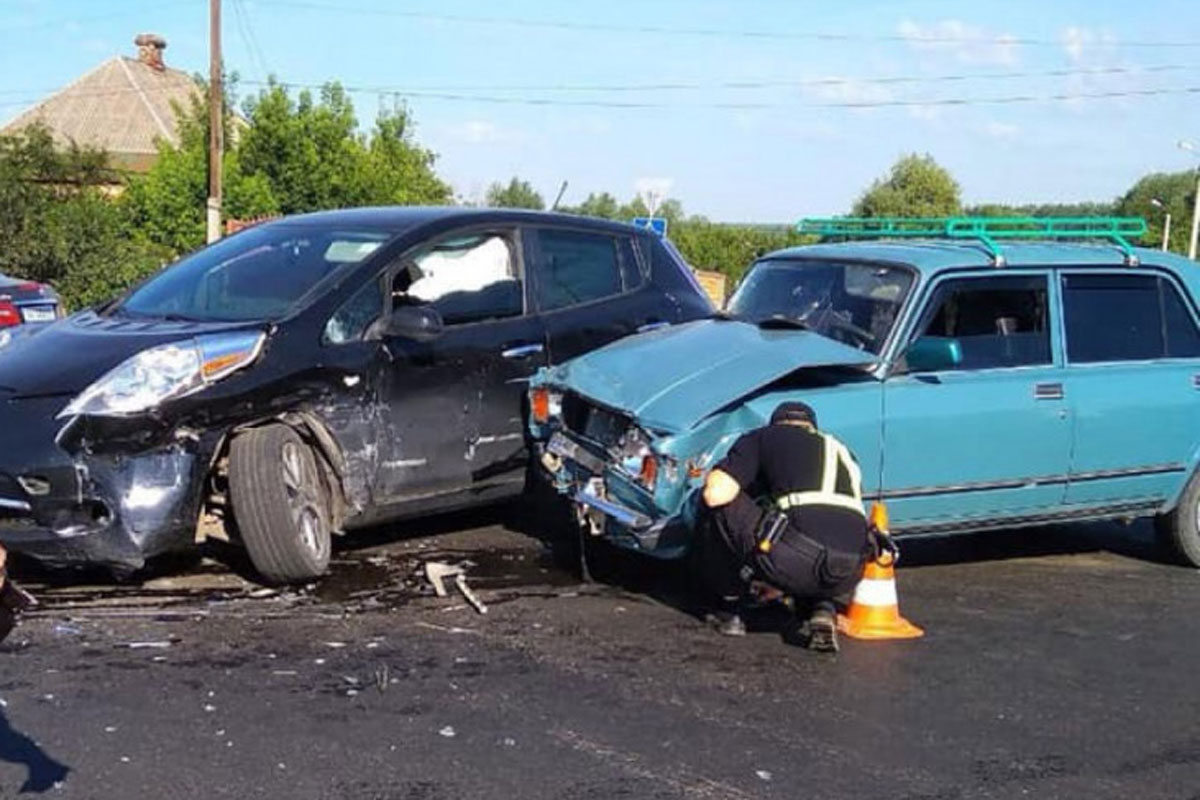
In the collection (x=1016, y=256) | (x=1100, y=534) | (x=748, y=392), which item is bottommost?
(x=1100, y=534)

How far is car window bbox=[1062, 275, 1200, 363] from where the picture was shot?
683 centimetres

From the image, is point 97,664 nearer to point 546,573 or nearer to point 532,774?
point 532,774

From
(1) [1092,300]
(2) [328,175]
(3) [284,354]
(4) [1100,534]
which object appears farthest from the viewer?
(2) [328,175]

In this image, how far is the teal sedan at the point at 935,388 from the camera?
583cm

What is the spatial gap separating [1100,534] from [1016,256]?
2.29 metres

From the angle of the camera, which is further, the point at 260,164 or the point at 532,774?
the point at 260,164

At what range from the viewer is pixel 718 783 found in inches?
158

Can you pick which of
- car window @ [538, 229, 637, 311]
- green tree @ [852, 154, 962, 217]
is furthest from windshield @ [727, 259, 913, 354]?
green tree @ [852, 154, 962, 217]

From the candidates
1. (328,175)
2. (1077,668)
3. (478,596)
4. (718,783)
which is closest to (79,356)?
(478,596)

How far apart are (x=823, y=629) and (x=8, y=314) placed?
8142mm

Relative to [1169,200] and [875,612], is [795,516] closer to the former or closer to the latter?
[875,612]

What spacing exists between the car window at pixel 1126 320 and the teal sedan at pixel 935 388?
0.01 metres

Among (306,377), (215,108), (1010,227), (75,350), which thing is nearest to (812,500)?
(306,377)

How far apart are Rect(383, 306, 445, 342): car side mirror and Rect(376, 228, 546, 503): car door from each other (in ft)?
0.15
